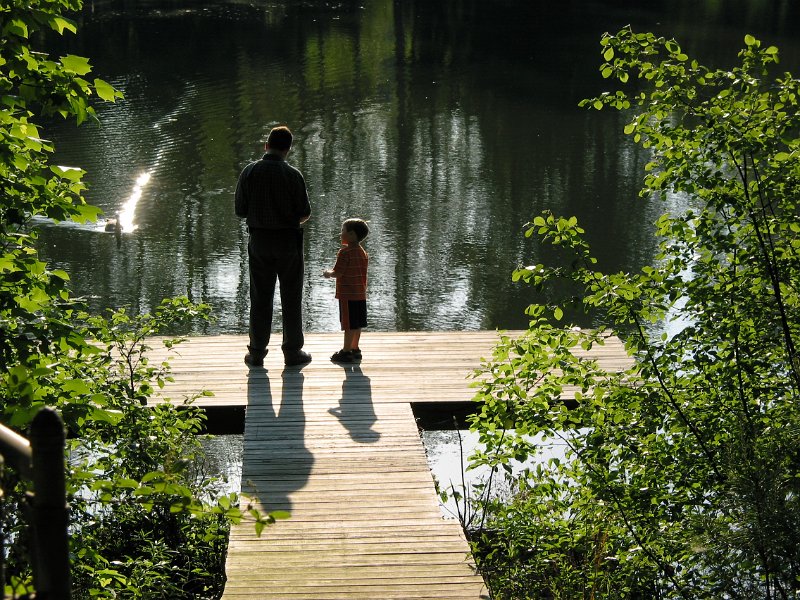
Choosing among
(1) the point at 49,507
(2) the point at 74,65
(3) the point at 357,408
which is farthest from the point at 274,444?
(1) the point at 49,507

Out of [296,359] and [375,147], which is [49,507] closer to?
[296,359]

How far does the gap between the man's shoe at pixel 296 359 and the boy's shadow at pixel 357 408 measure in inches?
10.5

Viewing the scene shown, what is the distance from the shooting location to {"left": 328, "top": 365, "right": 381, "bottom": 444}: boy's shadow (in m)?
6.27

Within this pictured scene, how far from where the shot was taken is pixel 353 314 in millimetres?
7258

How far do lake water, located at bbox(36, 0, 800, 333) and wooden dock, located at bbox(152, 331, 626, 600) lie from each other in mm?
2258

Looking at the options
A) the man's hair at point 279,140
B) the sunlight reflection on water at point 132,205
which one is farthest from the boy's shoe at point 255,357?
the sunlight reflection on water at point 132,205

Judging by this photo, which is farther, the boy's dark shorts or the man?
the boy's dark shorts

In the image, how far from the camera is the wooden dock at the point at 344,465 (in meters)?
4.68

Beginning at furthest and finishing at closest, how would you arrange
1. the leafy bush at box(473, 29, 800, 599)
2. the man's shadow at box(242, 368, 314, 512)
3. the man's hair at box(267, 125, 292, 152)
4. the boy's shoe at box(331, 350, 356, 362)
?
1. the boy's shoe at box(331, 350, 356, 362)
2. the man's hair at box(267, 125, 292, 152)
3. the man's shadow at box(242, 368, 314, 512)
4. the leafy bush at box(473, 29, 800, 599)

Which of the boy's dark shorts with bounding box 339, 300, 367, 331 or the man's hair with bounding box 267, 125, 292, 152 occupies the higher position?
the man's hair with bounding box 267, 125, 292, 152

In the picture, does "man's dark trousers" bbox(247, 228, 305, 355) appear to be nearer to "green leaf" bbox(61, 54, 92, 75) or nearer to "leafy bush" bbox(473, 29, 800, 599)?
"leafy bush" bbox(473, 29, 800, 599)

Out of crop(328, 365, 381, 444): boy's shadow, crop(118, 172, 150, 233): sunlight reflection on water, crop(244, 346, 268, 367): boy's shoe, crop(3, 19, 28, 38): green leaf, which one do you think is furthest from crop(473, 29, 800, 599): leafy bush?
crop(118, 172, 150, 233): sunlight reflection on water

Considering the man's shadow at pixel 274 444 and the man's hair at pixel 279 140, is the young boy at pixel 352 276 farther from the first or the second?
the man's hair at pixel 279 140

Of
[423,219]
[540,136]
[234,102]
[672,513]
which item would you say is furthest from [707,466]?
[234,102]
